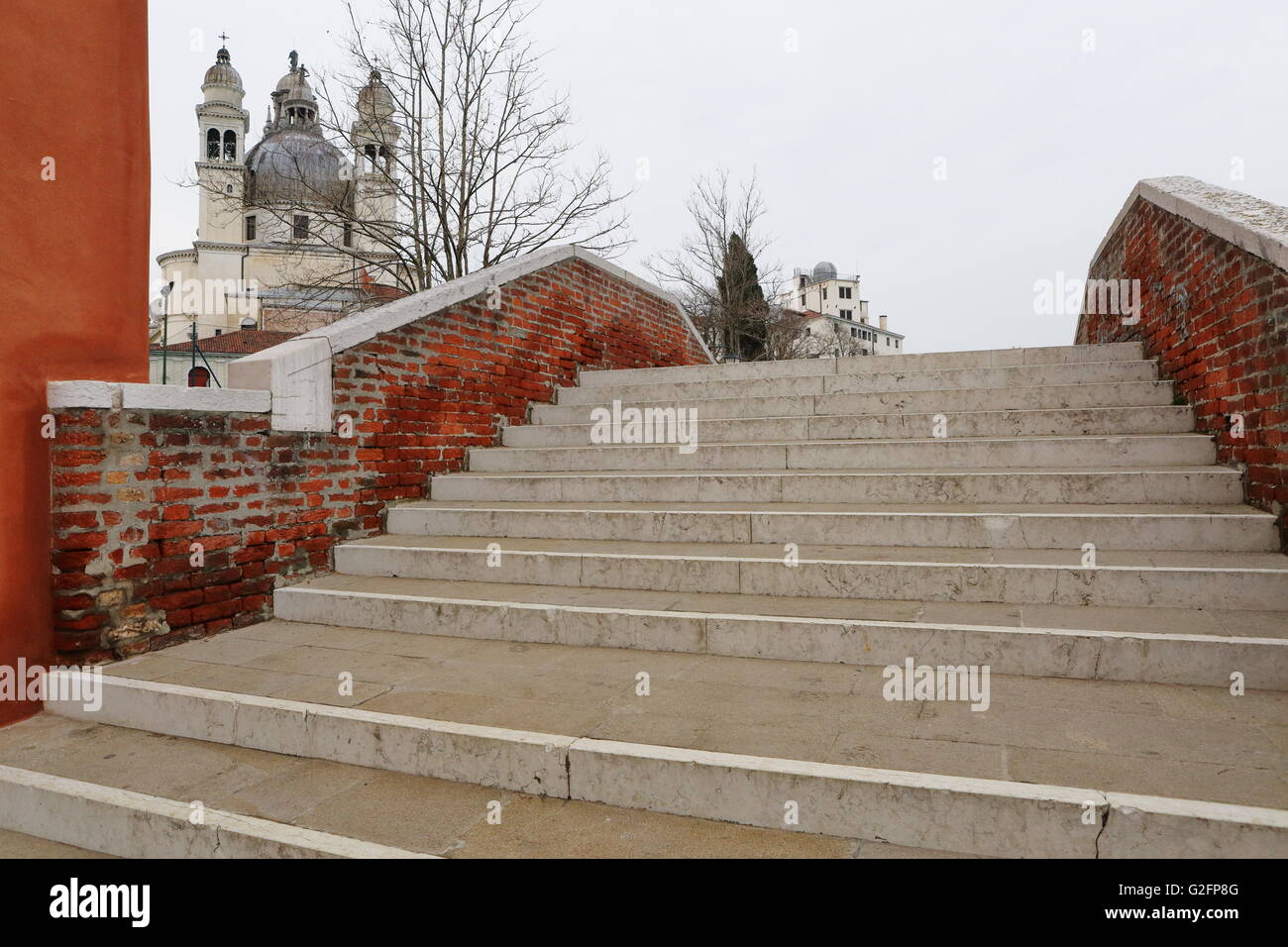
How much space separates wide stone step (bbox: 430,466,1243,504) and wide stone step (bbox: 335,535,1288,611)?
554 mm

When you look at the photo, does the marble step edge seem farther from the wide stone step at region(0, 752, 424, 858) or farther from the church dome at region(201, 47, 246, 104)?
the church dome at region(201, 47, 246, 104)

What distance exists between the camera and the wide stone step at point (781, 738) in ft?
6.65

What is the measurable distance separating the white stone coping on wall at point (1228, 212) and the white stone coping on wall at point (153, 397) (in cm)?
519

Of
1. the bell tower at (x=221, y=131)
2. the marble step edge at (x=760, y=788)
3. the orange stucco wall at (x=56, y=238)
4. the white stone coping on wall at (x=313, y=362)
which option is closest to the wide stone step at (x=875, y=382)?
the white stone coping on wall at (x=313, y=362)

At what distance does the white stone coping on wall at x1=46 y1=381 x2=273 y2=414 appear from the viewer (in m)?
3.35

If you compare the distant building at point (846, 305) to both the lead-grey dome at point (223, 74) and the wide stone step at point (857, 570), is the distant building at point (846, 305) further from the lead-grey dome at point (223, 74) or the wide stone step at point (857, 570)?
the wide stone step at point (857, 570)

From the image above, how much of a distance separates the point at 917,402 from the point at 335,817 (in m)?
4.83

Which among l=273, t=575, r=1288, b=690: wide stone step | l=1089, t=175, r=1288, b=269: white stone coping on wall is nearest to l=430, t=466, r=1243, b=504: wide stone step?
l=273, t=575, r=1288, b=690: wide stone step

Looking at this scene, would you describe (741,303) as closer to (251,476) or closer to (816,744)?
(251,476)

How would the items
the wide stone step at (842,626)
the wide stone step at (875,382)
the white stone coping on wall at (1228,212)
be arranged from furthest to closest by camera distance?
the wide stone step at (875,382), the white stone coping on wall at (1228,212), the wide stone step at (842,626)

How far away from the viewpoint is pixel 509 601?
13.0 feet
